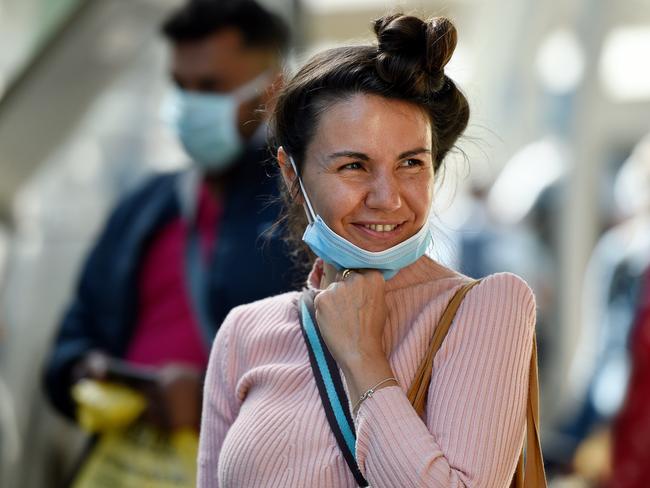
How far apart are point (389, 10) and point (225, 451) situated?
871 millimetres

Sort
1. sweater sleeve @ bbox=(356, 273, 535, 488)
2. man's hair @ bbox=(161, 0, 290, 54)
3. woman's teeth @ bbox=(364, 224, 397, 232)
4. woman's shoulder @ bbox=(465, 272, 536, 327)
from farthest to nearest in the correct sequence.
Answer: man's hair @ bbox=(161, 0, 290, 54) < woman's teeth @ bbox=(364, 224, 397, 232) < woman's shoulder @ bbox=(465, 272, 536, 327) < sweater sleeve @ bbox=(356, 273, 535, 488)

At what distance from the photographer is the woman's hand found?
2369 mm

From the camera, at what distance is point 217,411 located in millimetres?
2689

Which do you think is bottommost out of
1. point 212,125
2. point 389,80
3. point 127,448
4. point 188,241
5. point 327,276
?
point 127,448

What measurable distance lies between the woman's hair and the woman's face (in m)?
0.03

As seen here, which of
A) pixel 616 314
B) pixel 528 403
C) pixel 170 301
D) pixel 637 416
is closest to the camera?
pixel 528 403

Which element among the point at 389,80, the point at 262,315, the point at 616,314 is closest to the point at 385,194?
the point at 389,80

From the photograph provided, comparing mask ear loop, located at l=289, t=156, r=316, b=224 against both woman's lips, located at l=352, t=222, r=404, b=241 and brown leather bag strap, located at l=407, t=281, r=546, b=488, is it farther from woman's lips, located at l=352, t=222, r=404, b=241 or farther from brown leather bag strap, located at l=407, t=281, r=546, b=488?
brown leather bag strap, located at l=407, t=281, r=546, b=488

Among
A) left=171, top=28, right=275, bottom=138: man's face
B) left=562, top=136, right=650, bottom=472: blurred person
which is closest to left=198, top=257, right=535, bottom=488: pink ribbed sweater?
left=171, top=28, right=275, bottom=138: man's face

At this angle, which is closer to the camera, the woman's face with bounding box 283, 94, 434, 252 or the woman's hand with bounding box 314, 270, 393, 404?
the woman's hand with bounding box 314, 270, 393, 404

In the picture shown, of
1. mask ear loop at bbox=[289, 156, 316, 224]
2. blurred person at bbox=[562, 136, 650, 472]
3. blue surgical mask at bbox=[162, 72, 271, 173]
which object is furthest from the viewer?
blurred person at bbox=[562, 136, 650, 472]

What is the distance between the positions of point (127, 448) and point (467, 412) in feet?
6.70

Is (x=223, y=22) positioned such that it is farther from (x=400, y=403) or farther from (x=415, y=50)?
(x=400, y=403)

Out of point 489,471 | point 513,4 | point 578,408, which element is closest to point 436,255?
point 489,471
